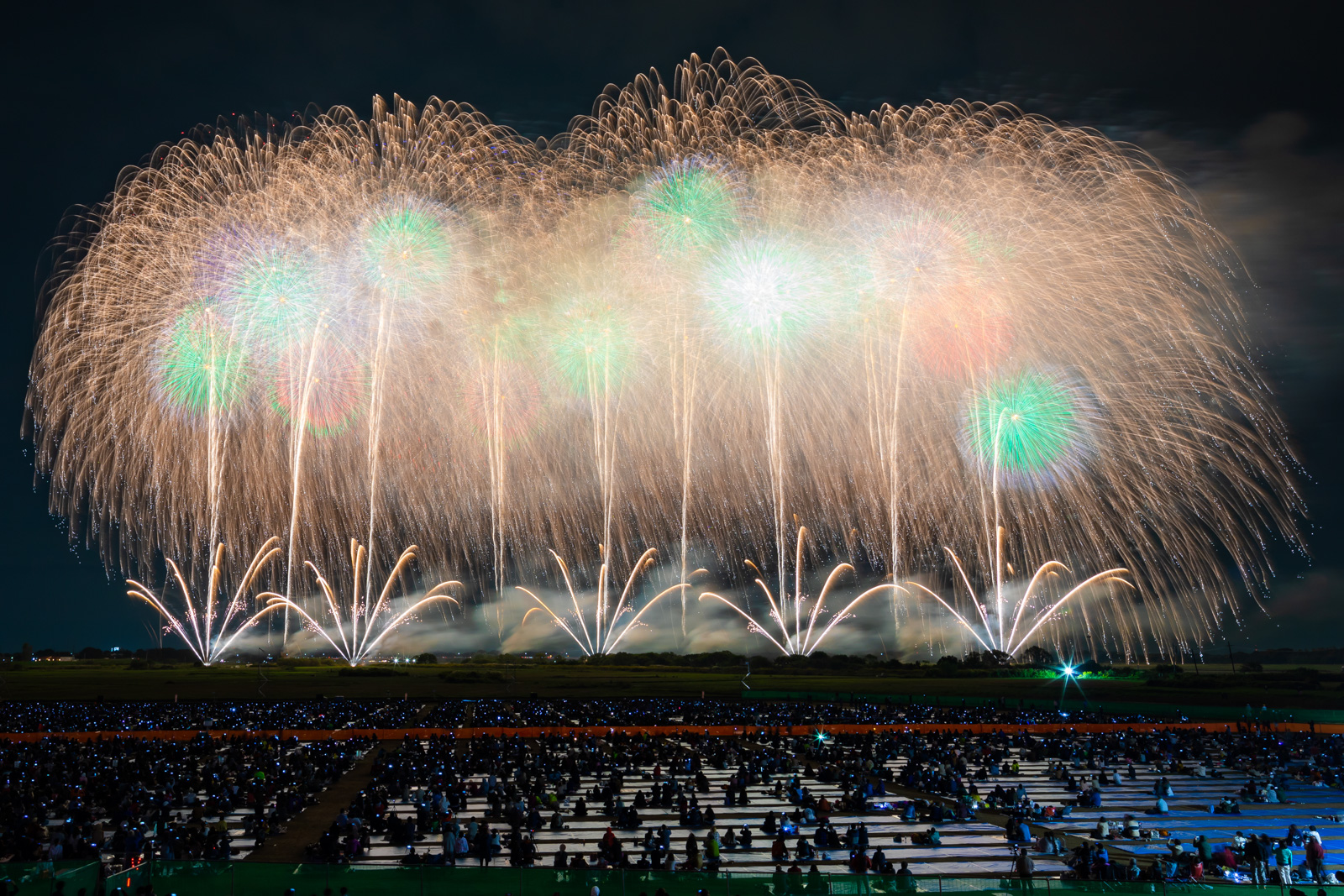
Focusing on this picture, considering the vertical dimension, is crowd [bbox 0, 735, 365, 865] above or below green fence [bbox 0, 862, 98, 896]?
below

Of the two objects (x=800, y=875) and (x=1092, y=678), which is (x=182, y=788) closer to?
(x=800, y=875)

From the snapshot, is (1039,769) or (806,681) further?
(806,681)

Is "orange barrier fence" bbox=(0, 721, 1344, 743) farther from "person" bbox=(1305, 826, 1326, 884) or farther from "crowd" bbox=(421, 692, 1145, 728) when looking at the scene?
"person" bbox=(1305, 826, 1326, 884)

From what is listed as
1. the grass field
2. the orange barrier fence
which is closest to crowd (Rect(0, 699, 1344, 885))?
the orange barrier fence

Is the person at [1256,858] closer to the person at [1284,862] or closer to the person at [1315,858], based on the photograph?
the person at [1284,862]

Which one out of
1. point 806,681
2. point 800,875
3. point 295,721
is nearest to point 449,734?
point 295,721

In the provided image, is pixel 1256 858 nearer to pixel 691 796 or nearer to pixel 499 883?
pixel 691 796
